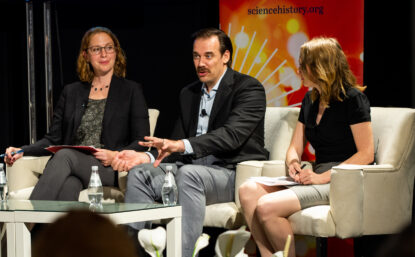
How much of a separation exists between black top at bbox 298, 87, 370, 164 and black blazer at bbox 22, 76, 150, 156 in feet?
4.16

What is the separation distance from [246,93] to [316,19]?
1039mm

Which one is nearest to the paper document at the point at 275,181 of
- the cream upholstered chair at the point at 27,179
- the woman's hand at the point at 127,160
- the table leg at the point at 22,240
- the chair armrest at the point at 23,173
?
the woman's hand at the point at 127,160

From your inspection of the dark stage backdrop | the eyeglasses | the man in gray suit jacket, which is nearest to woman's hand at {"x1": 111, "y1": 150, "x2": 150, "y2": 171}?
the man in gray suit jacket

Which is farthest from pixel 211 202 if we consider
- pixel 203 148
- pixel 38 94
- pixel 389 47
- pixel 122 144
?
pixel 38 94

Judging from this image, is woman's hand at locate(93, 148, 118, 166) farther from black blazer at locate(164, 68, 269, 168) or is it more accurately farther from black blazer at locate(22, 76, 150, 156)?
black blazer at locate(164, 68, 269, 168)

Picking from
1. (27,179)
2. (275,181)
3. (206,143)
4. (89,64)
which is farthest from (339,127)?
(27,179)

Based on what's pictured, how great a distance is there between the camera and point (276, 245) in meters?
3.13

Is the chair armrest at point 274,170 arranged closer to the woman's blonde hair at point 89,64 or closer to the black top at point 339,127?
the black top at point 339,127

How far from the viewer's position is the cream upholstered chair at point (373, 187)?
9.99 feet

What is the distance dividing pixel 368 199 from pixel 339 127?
40 centimetres

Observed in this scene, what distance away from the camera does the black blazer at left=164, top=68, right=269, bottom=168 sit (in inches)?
140

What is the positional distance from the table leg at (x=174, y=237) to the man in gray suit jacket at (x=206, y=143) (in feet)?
1.00

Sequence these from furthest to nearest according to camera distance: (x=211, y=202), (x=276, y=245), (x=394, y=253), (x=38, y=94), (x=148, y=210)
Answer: (x=38, y=94), (x=211, y=202), (x=276, y=245), (x=148, y=210), (x=394, y=253)

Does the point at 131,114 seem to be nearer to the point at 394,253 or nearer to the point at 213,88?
the point at 213,88
